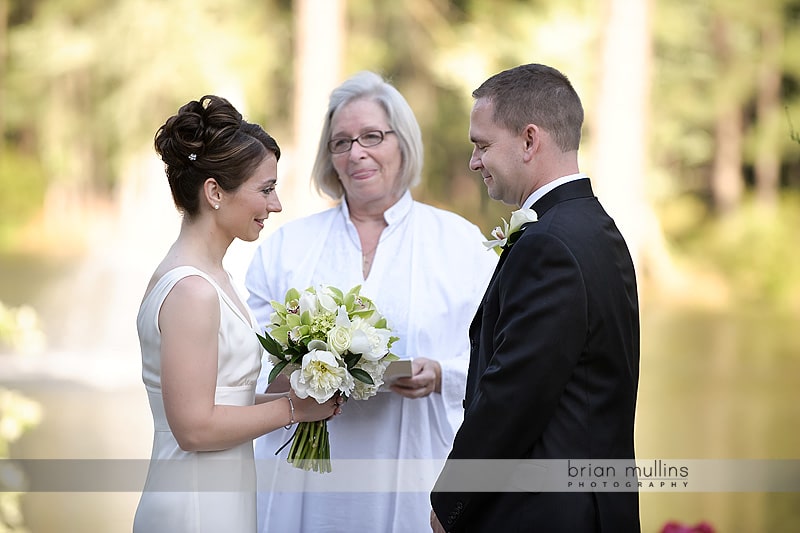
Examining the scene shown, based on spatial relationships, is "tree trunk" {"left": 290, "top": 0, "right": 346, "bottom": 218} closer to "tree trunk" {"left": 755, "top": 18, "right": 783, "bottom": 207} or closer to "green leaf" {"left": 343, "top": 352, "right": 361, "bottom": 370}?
"tree trunk" {"left": 755, "top": 18, "right": 783, "bottom": 207}

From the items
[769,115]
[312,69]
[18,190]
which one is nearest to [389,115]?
[312,69]

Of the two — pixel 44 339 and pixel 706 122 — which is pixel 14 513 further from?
pixel 706 122

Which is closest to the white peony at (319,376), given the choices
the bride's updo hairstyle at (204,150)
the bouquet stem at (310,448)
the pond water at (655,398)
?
the bouquet stem at (310,448)

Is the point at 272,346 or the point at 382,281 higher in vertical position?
the point at 382,281

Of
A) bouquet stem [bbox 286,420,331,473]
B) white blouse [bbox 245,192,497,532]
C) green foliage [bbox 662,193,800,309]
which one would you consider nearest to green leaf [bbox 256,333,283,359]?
bouquet stem [bbox 286,420,331,473]

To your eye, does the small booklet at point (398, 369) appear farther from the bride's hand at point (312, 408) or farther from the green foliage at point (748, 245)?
the green foliage at point (748, 245)

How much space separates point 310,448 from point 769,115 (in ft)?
18.3

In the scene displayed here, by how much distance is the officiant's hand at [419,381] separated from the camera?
10.2ft

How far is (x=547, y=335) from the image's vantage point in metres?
2.05

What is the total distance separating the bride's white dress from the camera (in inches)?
94.5

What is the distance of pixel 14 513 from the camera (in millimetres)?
5008

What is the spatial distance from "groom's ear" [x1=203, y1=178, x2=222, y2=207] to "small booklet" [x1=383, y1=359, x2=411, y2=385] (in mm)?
766

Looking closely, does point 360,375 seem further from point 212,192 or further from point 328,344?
point 212,192

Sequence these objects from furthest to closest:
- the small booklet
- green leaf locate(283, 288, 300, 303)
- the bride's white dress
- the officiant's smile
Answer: the officiant's smile < the small booklet < green leaf locate(283, 288, 300, 303) < the bride's white dress
